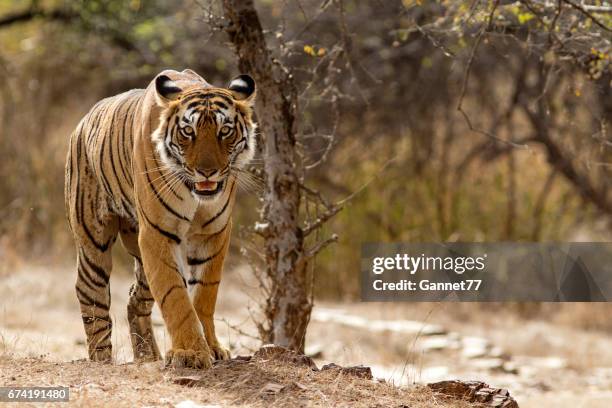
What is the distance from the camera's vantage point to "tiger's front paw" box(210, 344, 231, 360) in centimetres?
586

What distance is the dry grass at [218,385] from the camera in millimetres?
5016

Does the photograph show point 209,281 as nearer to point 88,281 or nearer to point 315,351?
point 88,281

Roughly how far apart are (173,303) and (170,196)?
0.62 metres

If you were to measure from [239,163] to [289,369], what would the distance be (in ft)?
4.08

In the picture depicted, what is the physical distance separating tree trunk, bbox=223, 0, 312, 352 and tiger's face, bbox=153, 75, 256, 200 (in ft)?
4.74

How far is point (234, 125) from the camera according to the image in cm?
573

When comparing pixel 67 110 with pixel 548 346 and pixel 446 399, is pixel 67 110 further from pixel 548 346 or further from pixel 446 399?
pixel 446 399

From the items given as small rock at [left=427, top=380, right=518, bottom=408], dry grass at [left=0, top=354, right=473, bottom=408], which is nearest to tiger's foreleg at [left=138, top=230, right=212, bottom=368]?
dry grass at [left=0, top=354, right=473, bottom=408]

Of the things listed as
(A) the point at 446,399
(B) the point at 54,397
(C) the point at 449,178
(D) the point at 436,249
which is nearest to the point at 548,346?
(D) the point at 436,249

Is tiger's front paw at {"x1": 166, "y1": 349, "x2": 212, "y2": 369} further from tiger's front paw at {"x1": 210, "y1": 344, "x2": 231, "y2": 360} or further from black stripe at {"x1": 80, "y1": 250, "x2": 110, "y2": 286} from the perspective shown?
black stripe at {"x1": 80, "y1": 250, "x2": 110, "y2": 286}

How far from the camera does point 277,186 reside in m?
7.32

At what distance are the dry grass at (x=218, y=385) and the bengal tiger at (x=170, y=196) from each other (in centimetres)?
23

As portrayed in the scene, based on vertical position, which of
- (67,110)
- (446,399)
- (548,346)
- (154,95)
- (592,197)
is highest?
(67,110)
